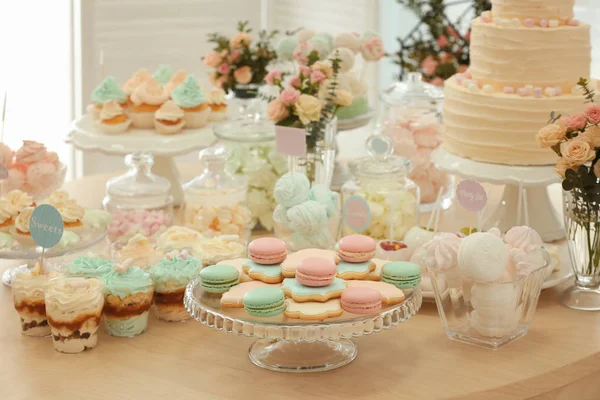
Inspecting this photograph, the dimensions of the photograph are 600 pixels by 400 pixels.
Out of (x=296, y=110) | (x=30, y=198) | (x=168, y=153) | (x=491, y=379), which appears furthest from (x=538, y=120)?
(x=30, y=198)

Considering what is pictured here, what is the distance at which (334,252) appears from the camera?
1762mm

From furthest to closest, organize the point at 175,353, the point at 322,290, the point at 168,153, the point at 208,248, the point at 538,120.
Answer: the point at 168,153 → the point at 538,120 → the point at 208,248 → the point at 175,353 → the point at 322,290

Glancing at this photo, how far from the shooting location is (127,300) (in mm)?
1721

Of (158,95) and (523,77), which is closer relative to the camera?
(523,77)

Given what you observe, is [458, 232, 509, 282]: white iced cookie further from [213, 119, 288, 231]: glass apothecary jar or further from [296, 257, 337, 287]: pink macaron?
[213, 119, 288, 231]: glass apothecary jar

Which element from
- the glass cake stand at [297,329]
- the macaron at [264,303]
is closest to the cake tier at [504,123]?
the glass cake stand at [297,329]

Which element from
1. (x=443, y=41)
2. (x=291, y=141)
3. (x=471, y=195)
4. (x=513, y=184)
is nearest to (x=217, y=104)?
(x=291, y=141)

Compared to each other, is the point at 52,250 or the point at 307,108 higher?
the point at 307,108

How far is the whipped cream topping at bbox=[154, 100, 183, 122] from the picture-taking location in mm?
2494

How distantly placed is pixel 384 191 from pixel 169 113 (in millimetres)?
674

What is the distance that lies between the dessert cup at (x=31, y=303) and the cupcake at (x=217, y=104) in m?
1.01

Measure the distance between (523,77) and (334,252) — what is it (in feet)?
2.40

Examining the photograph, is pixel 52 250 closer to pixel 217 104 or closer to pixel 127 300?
pixel 127 300

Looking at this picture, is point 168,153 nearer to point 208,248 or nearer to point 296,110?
point 296,110
